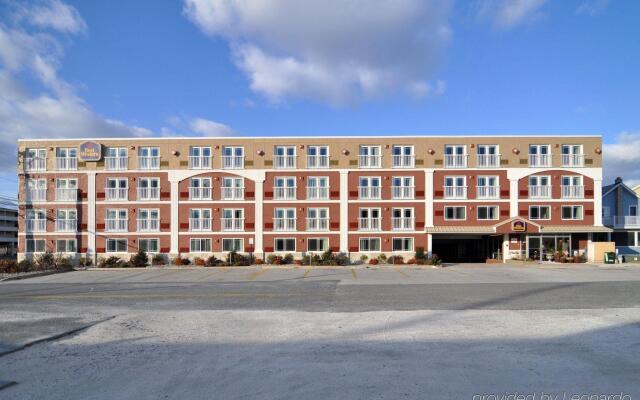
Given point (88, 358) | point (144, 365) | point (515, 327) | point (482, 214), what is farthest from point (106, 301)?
point (482, 214)

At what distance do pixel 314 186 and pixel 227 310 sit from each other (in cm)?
2413

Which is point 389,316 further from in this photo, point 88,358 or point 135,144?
point 135,144

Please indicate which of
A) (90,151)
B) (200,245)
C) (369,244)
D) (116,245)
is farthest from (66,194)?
(369,244)

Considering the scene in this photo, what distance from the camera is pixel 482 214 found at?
35.8 meters

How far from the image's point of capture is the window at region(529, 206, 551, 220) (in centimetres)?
3556

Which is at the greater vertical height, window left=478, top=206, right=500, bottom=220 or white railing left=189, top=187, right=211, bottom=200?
white railing left=189, top=187, right=211, bottom=200

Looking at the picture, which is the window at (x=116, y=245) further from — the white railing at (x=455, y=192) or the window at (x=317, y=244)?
the white railing at (x=455, y=192)

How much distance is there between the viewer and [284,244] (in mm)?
36188

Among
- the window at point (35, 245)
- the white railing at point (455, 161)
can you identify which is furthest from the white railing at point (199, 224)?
the white railing at point (455, 161)

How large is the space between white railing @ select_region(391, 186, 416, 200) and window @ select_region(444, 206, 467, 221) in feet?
10.3

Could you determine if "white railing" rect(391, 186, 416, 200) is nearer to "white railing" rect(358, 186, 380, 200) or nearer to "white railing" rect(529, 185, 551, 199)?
"white railing" rect(358, 186, 380, 200)

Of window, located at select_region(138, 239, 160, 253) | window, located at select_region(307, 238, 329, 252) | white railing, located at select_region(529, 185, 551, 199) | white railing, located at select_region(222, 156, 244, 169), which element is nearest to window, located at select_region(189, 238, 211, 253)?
window, located at select_region(138, 239, 160, 253)

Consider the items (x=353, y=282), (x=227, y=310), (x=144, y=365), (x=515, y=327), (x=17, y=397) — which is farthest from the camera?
(x=353, y=282)

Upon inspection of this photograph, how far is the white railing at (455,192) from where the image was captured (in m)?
35.8
